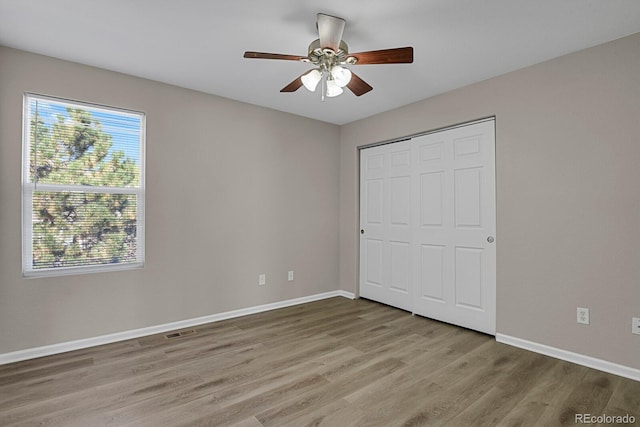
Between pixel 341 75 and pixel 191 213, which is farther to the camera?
pixel 191 213

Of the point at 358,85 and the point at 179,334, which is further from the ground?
the point at 358,85

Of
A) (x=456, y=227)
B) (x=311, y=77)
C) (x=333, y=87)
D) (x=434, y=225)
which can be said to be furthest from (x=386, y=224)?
(x=311, y=77)

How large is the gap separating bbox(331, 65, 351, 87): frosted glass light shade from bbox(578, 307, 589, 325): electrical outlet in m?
2.54

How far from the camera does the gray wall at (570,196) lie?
2.39 m

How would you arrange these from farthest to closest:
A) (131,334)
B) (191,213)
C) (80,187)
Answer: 1. (191,213)
2. (131,334)
3. (80,187)

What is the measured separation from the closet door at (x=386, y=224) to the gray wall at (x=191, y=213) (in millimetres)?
473

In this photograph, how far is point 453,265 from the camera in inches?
138

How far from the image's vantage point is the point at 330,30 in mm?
2164

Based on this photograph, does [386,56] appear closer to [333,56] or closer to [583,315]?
[333,56]

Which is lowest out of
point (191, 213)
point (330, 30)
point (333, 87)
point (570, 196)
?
point (191, 213)

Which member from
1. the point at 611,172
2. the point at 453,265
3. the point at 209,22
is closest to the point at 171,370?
the point at 209,22

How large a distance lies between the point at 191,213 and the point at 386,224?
2372 mm

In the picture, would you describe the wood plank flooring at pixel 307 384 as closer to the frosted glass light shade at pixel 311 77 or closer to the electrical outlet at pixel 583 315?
the electrical outlet at pixel 583 315

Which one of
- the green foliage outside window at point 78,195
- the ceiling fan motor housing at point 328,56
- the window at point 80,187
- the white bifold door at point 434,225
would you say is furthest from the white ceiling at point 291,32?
the white bifold door at point 434,225
